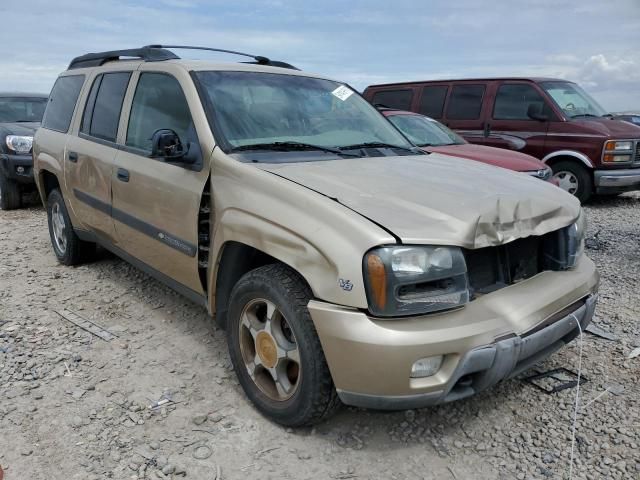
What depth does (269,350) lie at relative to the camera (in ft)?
8.74

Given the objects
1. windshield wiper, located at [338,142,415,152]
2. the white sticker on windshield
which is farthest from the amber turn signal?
the white sticker on windshield

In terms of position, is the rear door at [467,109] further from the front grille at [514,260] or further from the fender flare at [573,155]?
the front grille at [514,260]

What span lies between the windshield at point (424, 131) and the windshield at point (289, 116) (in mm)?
3348

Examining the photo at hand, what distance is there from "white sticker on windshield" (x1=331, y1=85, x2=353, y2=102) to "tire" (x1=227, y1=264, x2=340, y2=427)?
68.3 inches

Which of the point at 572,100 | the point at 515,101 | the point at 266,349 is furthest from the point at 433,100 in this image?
the point at 266,349

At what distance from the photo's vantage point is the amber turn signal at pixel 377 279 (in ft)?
6.98

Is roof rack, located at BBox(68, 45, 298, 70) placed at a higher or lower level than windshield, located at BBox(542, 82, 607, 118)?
higher

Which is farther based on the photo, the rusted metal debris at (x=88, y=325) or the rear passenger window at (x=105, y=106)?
the rear passenger window at (x=105, y=106)

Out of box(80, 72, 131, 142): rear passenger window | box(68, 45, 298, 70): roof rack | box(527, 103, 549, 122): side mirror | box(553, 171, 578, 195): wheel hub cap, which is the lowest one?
box(553, 171, 578, 195): wheel hub cap

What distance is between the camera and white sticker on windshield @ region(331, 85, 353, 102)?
386 cm

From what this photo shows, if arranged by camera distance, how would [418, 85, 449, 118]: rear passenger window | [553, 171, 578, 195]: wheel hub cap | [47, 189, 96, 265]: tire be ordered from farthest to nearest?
[418, 85, 449, 118]: rear passenger window < [553, 171, 578, 195]: wheel hub cap < [47, 189, 96, 265]: tire

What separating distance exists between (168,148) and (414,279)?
160cm

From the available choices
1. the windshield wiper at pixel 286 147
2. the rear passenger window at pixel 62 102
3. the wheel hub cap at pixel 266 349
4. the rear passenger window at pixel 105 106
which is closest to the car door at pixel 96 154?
the rear passenger window at pixel 105 106

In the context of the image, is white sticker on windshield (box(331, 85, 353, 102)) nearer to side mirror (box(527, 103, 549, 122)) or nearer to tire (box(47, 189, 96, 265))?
tire (box(47, 189, 96, 265))
